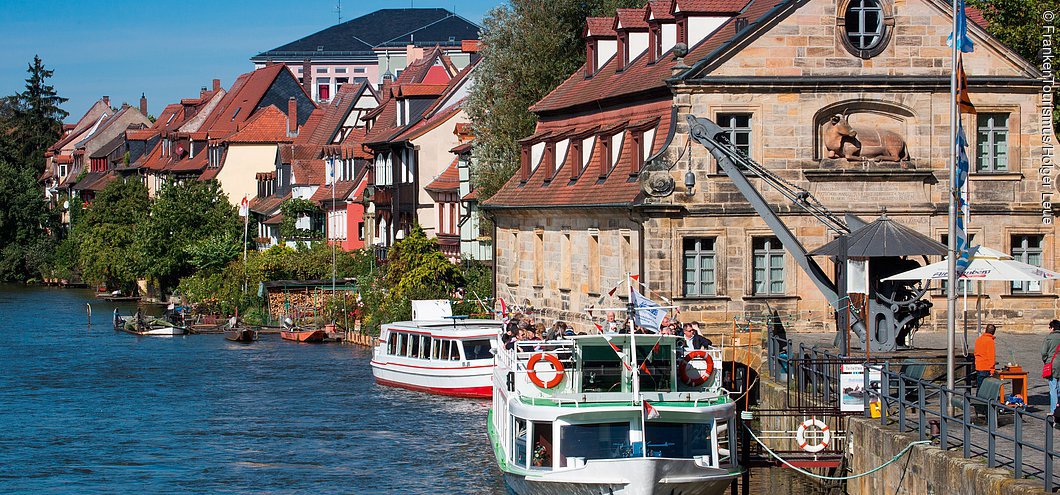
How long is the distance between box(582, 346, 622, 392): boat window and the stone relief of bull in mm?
14511

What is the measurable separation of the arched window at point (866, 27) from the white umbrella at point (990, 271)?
10.7 meters

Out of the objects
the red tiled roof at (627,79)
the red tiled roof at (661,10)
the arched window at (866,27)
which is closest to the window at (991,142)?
the arched window at (866,27)

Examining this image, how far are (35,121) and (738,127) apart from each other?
121 m

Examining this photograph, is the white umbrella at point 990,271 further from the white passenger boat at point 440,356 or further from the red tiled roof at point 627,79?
the white passenger boat at point 440,356

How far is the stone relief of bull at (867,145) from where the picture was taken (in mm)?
39719

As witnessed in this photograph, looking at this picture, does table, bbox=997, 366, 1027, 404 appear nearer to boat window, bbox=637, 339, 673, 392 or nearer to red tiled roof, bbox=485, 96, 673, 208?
boat window, bbox=637, 339, 673, 392

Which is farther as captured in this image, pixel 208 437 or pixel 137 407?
pixel 137 407

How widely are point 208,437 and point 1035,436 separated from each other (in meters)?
21.7

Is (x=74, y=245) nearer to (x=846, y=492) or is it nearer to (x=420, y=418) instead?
(x=420, y=418)

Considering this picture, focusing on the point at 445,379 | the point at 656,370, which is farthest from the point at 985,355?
the point at 445,379

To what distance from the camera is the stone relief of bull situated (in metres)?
39.7

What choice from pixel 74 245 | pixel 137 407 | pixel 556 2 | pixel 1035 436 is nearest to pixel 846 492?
pixel 1035 436

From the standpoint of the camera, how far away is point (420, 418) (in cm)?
4197

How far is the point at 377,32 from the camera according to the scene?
17538 cm
